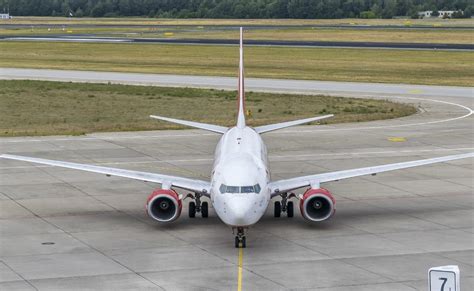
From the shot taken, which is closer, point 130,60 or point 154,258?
point 154,258

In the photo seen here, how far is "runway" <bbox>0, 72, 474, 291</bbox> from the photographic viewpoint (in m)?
26.9

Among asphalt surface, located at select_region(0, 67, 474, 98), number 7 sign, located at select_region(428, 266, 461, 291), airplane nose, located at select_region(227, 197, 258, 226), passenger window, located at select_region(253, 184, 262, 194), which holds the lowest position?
asphalt surface, located at select_region(0, 67, 474, 98)

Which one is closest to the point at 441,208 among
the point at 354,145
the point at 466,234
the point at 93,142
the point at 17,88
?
the point at 466,234

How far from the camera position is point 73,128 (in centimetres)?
5928

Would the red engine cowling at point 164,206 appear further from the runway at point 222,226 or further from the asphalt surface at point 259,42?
the asphalt surface at point 259,42

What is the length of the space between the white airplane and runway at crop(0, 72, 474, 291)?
28.3 inches

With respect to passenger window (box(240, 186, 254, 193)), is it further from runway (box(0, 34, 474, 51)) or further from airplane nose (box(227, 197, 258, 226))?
runway (box(0, 34, 474, 51))

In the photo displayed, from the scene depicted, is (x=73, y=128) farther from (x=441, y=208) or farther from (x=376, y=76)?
(x=376, y=76)

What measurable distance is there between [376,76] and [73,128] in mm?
41210

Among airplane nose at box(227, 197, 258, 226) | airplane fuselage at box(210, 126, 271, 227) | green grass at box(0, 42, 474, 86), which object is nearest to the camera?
airplane nose at box(227, 197, 258, 226)

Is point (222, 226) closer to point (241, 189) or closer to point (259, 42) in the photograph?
point (241, 189)

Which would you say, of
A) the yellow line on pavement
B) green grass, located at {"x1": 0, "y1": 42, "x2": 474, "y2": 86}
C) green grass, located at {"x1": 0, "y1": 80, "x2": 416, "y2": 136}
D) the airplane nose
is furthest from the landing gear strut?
green grass, located at {"x1": 0, "y1": 42, "x2": 474, "y2": 86}

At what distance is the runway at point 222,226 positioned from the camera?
2694 centimetres

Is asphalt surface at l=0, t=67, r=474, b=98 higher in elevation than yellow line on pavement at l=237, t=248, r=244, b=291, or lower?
lower
